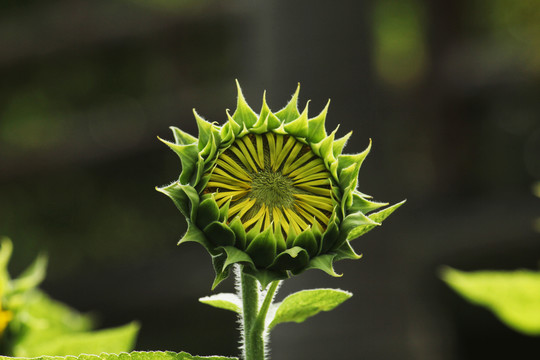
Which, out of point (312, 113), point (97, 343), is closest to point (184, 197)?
point (97, 343)

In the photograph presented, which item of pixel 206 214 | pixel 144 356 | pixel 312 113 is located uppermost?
pixel 312 113

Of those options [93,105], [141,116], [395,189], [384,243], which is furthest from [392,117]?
[93,105]

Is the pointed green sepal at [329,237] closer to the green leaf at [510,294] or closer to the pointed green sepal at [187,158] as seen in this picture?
the pointed green sepal at [187,158]

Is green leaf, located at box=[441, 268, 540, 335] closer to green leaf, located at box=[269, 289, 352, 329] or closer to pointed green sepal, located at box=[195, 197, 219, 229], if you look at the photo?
green leaf, located at box=[269, 289, 352, 329]

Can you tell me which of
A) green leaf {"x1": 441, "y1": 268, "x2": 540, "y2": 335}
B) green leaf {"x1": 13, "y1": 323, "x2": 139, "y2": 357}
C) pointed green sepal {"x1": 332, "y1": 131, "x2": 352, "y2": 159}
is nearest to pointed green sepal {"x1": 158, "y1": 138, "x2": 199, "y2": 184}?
pointed green sepal {"x1": 332, "y1": 131, "x2": 352, "y2": 159}

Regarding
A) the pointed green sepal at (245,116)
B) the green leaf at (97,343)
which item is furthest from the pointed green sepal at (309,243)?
the green leaf at (97,343)

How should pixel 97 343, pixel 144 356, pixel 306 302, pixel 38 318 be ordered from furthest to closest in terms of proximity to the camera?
pixel 38 318
pixel 97 343
pixel 306 302
pixel 144 356

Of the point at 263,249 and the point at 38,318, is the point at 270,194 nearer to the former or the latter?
the point at 263,249
